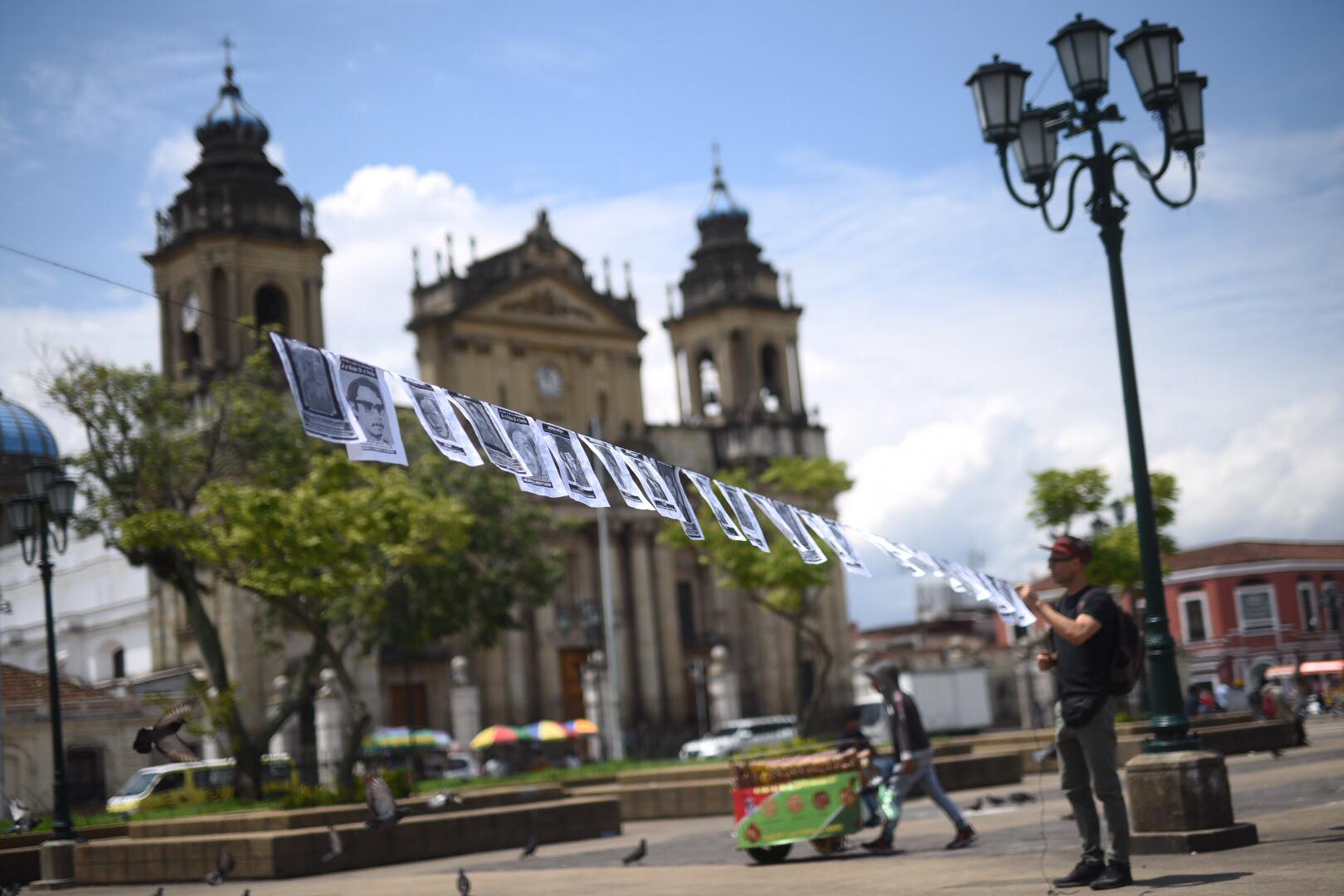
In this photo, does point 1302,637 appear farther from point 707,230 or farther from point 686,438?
point 707,230

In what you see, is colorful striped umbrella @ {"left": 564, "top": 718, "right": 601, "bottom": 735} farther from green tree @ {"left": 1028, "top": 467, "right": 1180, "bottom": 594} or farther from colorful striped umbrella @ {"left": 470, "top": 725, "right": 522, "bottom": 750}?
green tree @ {"left": 1028, "top": 467, "right": 1180, "bottom": 594}

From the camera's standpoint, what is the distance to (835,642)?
59969mm

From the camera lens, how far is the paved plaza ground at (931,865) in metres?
8.65

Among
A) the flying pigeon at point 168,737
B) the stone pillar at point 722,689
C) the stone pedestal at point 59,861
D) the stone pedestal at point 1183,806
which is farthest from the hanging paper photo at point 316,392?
the stone pillar at point 722,689

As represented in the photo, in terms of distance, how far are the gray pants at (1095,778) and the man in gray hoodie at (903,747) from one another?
3.81 m

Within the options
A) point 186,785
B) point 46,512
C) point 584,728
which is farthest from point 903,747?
point 584,728

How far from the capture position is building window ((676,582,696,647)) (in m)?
57.5

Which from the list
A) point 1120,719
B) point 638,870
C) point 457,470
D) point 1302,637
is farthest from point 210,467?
point 1302,637

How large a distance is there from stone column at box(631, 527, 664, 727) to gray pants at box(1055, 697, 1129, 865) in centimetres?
4560

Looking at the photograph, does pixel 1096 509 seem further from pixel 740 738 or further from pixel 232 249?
pixel 232 249

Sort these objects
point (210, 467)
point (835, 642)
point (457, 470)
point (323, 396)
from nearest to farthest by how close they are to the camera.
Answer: point (323, 396) < point (210, 467) < point (457, 470) < point (835, 642)

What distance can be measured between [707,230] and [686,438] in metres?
10.3

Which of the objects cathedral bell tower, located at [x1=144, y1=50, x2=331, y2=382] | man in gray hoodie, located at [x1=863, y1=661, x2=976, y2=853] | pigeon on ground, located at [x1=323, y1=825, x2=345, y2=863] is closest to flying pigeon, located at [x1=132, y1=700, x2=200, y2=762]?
pigeon on ground, located at [x1=323, y1=825, x2=345, y2=863]

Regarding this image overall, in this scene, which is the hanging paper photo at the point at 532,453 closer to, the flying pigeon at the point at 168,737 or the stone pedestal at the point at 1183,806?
the stone pedestal at the point at 1183,806
